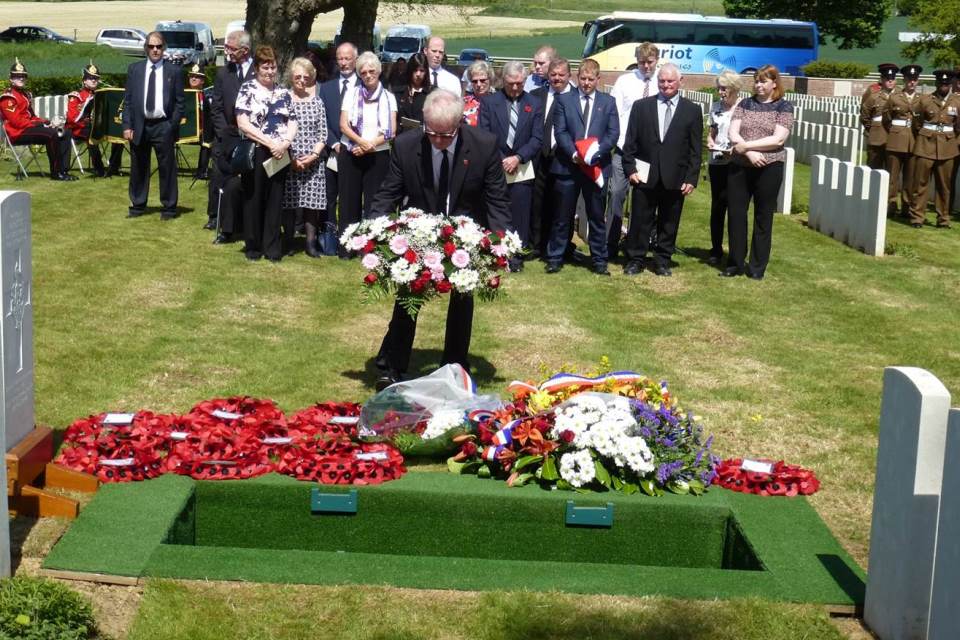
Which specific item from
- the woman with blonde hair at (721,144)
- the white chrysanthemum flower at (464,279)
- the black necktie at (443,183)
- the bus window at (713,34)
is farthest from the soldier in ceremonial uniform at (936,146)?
the bus window at (713,34)

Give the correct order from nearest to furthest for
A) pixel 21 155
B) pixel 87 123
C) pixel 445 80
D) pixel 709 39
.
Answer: pixel 445 80 < pixel 87 123 < pixel 21 155 < pixel 709 39

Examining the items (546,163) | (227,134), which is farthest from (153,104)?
(546,163)

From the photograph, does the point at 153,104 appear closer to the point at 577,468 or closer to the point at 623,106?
the point at 623,106

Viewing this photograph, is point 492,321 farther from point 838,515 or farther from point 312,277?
point 838,515

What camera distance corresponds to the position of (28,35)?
57812 millimetres

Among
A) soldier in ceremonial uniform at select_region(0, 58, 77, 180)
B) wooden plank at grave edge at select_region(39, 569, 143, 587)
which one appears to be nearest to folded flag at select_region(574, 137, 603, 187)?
wooden plank at grave edge at select_region(39, 569, 143, 587)

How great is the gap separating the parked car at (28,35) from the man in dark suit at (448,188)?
168 feet

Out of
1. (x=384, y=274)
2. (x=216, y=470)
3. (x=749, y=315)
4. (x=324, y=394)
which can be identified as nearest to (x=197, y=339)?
(x=324, y=394)

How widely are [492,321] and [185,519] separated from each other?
5259 millimetres

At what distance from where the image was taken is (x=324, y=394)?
9.15m

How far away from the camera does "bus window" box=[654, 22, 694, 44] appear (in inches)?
2212

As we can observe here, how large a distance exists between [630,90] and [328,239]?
3807 mm

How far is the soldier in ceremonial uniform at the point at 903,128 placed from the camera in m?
18.6

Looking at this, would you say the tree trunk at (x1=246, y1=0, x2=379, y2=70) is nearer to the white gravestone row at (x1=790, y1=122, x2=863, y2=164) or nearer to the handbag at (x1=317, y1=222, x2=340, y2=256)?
the white gravestone row at (x1=790, y1=122, x2=863, y2=164)
